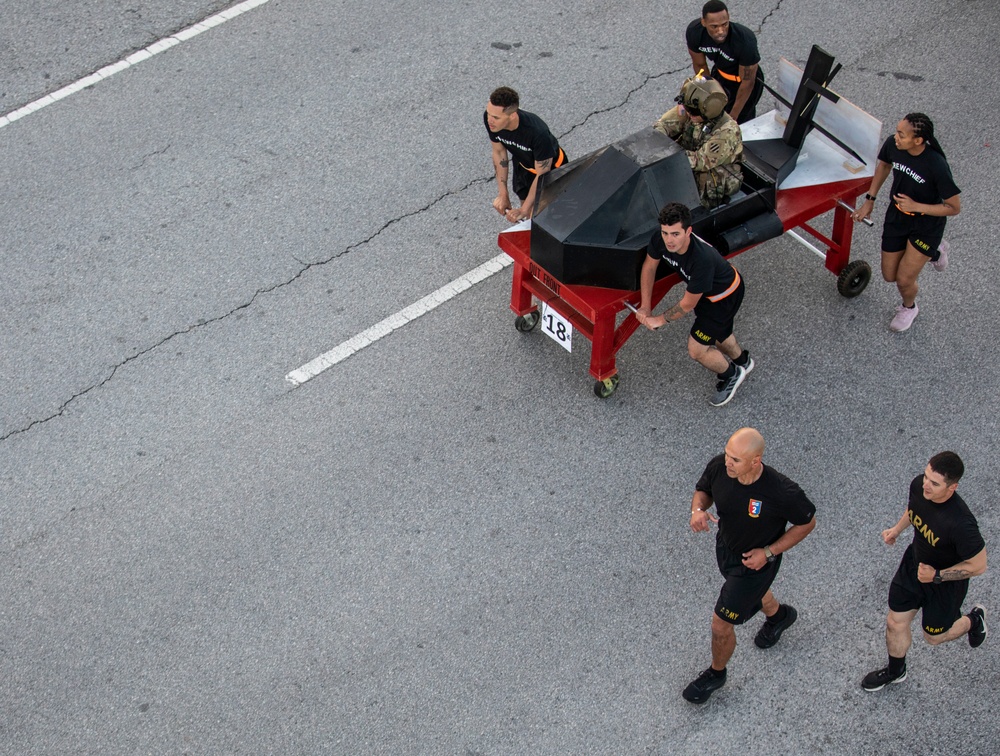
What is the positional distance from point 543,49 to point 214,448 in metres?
4.65

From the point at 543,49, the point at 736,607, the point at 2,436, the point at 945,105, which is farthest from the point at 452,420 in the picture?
the point at 945,105

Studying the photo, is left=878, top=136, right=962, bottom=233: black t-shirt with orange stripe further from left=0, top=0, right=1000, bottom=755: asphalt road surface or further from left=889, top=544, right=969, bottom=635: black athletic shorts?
left=889, top=544, right=969, bottom=635: black athletic shorts

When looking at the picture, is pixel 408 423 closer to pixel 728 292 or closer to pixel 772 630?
pixel 728 292

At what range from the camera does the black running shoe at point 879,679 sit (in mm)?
5246

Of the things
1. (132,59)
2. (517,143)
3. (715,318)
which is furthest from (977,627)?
(132,59)

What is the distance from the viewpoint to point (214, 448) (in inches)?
253

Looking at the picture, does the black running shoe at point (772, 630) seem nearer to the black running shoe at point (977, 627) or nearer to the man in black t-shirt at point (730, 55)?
the black running shoe at point (977, 627)

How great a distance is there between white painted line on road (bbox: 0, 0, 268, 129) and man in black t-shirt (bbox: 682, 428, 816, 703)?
21.5 ft

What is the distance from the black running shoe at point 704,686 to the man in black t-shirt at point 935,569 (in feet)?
2.41

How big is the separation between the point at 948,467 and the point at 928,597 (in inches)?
28.7

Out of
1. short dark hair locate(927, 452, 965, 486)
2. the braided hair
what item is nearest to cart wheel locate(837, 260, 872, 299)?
the braided hair

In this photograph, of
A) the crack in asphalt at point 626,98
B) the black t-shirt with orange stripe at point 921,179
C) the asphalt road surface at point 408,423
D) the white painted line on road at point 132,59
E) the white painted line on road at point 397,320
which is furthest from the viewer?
the white painted line on road at point 132,59

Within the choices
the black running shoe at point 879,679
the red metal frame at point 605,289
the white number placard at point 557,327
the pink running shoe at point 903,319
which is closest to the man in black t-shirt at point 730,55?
the red metal frame at point 605,289

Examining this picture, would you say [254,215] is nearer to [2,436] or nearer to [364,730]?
[2,436]
